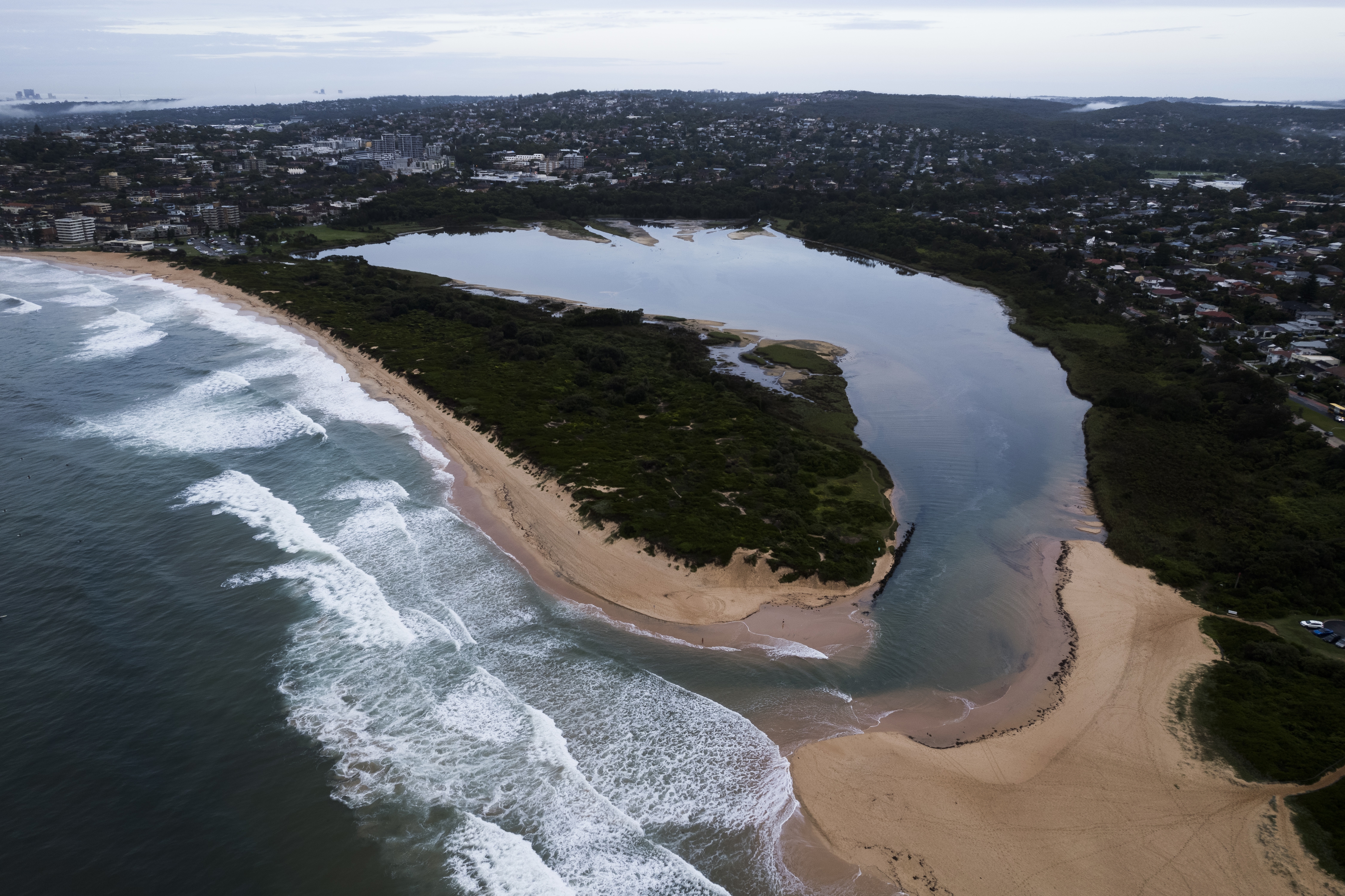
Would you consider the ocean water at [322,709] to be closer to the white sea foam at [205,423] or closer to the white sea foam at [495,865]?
the white sea foam at [495,865]

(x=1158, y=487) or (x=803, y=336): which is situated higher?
(x=803, y=336)

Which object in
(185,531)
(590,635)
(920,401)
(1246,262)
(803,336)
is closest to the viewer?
(590,635)

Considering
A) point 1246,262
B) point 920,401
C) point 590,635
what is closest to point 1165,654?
point 590,635

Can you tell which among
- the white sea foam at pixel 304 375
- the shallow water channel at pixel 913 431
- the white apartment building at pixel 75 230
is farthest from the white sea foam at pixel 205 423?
the white apartment building at pixel 75 230

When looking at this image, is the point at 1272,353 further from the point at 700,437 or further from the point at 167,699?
the point at 167,699

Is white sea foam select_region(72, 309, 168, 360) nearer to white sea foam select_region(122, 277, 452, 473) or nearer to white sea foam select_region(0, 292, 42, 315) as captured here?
white sea foam select_region(122, 277, 452, 473)

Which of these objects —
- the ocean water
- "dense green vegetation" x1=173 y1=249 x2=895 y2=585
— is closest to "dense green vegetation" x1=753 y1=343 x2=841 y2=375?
"dense green vegetation" x1=173 y1=249 x2=895 y2=585

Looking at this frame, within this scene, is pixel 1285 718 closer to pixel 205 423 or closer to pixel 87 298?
pixel 205 423
